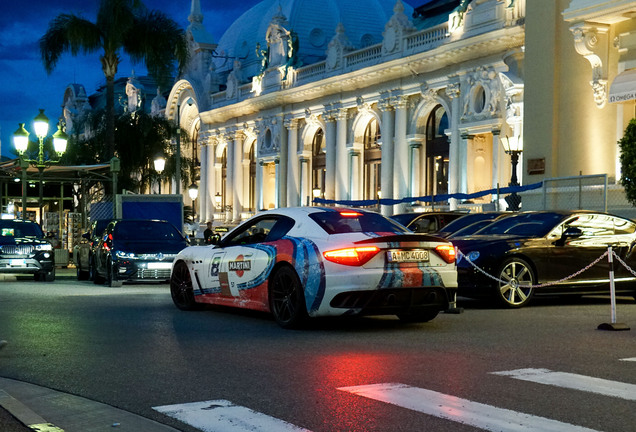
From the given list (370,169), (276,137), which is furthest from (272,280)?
(276,137)

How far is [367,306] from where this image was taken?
36.1 ft

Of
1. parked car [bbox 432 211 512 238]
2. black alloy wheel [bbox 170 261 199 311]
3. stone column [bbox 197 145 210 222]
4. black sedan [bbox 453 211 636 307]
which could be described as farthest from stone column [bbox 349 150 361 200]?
→ black alloy wheel [bbox 170 261 199 311]

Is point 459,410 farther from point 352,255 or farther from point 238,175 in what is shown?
point 238,175

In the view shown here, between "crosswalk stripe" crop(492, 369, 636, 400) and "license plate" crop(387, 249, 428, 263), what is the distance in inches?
128

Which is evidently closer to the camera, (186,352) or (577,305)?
(186,352)

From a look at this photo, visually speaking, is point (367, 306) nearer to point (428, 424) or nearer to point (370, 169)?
point (428, 424)

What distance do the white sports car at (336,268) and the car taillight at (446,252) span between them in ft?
0.04

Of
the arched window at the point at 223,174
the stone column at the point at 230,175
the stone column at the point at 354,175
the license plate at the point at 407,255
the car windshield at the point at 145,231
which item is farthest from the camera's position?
the arched window at the point at 223,174

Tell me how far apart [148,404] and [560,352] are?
4343 mm

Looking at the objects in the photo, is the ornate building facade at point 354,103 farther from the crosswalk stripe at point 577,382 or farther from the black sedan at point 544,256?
the crosswalk stripe at point 577,382

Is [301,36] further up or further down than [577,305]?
further up

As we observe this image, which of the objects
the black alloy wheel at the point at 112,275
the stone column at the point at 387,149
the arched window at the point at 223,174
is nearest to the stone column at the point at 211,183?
the arched window at the point at 223,174

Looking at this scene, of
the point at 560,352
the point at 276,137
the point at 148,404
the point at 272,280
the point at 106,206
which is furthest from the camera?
the point at 276,137

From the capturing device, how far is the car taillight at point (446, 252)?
11.5 m
